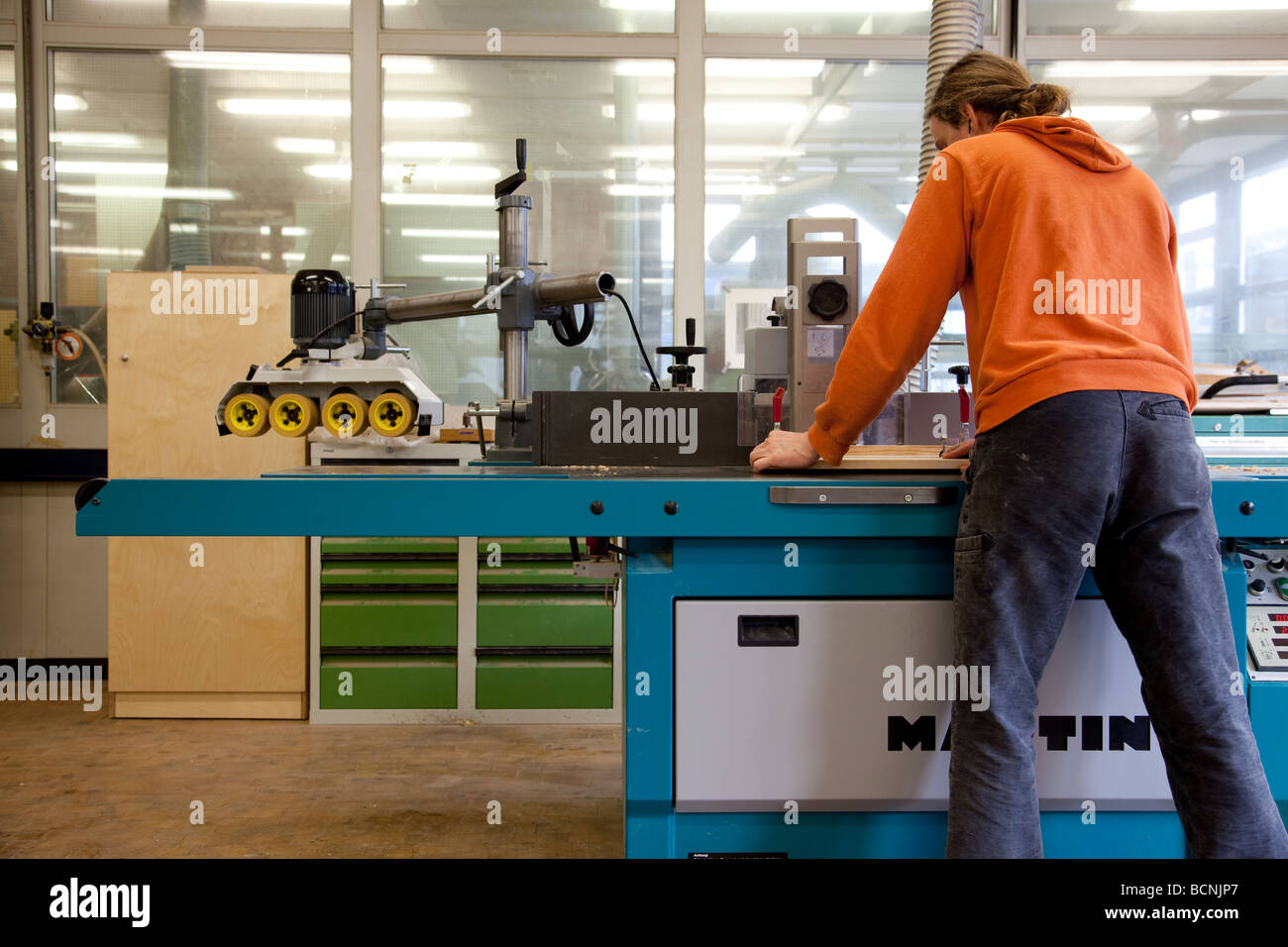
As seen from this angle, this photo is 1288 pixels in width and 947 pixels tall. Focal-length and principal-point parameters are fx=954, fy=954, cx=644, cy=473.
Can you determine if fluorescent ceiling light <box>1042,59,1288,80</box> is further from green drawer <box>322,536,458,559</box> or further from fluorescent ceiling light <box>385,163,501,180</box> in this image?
green drawer <box>322,536,458,559</box>

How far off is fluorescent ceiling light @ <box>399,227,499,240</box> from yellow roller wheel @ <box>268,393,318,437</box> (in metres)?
2.44

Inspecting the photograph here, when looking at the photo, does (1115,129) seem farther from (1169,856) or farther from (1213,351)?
(1169,856)

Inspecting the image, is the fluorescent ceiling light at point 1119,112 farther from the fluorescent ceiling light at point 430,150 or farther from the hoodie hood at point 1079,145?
the hoodie hood at point 1079,145

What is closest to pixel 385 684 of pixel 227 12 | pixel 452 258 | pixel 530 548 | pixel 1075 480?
pixel 530 548

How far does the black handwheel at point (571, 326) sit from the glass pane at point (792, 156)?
207 cm

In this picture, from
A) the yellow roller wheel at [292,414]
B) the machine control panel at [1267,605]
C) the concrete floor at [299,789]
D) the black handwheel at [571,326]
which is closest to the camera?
the machine control panel at [1267,605]

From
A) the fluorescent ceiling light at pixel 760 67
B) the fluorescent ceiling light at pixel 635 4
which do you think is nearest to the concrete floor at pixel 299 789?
the fluorescent ceiling light at pixel 760 67

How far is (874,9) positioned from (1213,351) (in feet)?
6.59

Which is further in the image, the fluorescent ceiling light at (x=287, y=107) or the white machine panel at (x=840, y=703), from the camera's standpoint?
the fluorescent ceiling light at (x=287, y=107)

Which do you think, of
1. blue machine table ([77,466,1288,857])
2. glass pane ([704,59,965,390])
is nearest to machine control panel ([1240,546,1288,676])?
blue machine table ([77,466,1288,857])

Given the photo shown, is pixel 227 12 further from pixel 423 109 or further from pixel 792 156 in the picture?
pixel 792 156

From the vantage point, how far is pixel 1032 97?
1.40m

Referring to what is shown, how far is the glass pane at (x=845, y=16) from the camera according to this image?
3.92 m

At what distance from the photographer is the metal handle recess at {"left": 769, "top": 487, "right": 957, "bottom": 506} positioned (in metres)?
1.36
